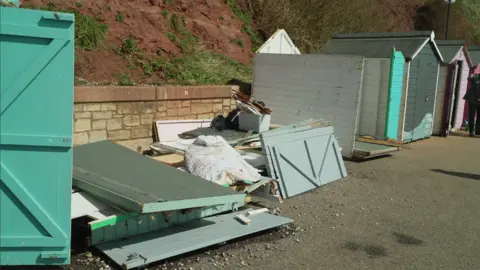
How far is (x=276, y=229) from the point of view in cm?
586

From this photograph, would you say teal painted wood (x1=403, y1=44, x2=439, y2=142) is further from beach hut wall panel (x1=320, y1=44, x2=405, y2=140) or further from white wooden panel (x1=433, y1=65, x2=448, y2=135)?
white wooden panel (x1=433, y1=65, x2=448, y2=135)

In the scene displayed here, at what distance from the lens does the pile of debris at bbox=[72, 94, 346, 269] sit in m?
4.87

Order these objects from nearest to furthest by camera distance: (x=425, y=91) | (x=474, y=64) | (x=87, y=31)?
(x=87, y=31)
(x=425, y=91)
(x=474, y=64)

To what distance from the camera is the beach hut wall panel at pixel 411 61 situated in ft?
38.4

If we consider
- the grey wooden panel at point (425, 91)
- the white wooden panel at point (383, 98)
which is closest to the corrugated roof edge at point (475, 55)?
the grey wooden panel at point (425, 91)

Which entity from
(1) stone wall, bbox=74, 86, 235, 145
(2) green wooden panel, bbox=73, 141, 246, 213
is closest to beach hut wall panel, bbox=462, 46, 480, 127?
(1) stone wall, bbox=74, 86, 235, 145

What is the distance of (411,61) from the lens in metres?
11.8

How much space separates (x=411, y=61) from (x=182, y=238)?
28.2 ft

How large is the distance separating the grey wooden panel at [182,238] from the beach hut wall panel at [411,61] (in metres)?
6.90

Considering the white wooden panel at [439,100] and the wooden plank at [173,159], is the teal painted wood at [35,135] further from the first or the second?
the white wooden panel at [439,100]

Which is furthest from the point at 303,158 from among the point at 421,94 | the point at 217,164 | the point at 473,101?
the point at 473,101

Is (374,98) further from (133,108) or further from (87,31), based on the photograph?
(87,31)

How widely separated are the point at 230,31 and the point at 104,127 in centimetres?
688

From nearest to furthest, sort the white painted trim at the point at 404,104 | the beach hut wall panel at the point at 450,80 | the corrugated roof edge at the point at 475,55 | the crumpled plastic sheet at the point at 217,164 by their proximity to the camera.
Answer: the crumpled plastic sheet at the point at 217,164 < the white painted trim at the point at 404,104 < the beach hut wall panel at the point at 450,80 < the corrugated roof edge at the point at 475,55
